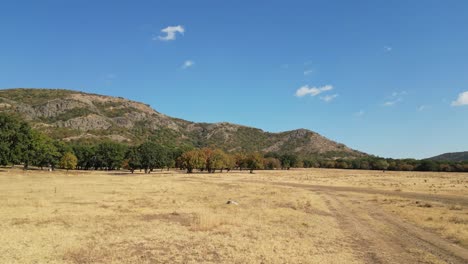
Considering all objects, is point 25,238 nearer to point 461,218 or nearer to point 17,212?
point 17,212

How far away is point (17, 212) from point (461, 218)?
3951cm

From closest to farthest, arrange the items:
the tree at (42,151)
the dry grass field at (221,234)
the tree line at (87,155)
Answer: the dry grass field at (221,234)
the tree line at (87,155)
the tree at (42,151)

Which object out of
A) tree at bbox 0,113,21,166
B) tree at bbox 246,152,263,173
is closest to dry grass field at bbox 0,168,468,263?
tree at bbox 0,113,21,166

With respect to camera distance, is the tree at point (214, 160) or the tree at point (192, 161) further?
the tree at point (214, 160)

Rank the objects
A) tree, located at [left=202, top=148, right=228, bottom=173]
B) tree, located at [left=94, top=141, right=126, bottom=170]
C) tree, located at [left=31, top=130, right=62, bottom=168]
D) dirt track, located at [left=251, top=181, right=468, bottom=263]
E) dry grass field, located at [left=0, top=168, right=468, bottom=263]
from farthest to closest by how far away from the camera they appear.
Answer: tree, located at [left=94, top=141, right=126, bottom=170]
tree, located at [left=202, top=148, right=228, bottom=173]
tree, located at [left=31, top=130, right=62, bottom=168]
dirt track, located at [left=251, top=181, right=468, bottom=263]
dry grass field, located at [left=0, top=168, right=468, bottom=263]

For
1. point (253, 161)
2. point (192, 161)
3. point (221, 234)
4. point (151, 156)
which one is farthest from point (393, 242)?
point (253, 161)

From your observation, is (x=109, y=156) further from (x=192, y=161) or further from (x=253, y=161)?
(x=253, y=161)

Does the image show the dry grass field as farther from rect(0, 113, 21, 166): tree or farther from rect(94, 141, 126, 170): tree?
rect(94, 141, 126, 170): tree

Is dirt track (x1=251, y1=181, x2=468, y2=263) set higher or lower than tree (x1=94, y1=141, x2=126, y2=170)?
lower

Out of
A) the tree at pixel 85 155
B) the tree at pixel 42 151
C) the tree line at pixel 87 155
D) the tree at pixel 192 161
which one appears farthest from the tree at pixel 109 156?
the tree at pixel 192 161

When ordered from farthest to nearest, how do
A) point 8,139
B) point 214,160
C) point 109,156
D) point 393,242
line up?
point 109,156 < point 214,160 < point 8,139 < point 393,242

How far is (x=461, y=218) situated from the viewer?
3241cm

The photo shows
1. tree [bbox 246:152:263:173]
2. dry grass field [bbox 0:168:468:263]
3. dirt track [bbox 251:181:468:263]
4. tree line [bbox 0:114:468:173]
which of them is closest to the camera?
dry grass field [bbox 0:168:468:263]

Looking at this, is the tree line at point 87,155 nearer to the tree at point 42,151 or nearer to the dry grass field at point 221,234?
the tree at point 42,151
